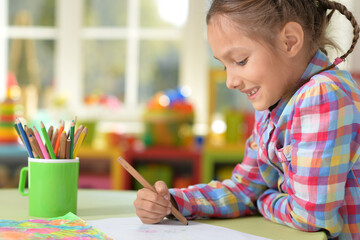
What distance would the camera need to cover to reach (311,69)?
0.90 meters

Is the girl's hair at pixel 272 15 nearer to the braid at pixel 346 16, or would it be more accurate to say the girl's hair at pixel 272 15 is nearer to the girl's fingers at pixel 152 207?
the braid at pixel 346 16

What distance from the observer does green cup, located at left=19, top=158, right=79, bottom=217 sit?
2.92ft

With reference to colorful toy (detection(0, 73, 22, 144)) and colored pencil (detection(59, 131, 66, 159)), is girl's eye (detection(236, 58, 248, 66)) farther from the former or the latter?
colorful toy (detection(0, 73, 22, 144))

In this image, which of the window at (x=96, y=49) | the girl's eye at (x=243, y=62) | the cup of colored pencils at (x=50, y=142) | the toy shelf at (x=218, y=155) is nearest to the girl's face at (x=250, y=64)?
the girl's eye at (x=243, y=62)

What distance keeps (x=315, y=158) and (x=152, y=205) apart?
260 mm

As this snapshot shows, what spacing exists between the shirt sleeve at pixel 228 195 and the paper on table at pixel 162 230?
0.17 feet

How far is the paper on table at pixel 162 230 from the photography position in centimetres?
77

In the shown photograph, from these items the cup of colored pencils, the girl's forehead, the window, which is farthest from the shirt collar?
the window

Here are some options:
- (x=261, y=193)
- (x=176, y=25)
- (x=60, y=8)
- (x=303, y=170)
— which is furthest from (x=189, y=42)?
(x=303, y=170)

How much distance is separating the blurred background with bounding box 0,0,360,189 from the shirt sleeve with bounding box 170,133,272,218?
177cm

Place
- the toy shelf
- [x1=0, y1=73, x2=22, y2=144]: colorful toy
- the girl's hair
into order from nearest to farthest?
1. the girl's hair
2. the toy shelf
3. [x1=0, y1=73, x2=22, y2=144]: colorful toy

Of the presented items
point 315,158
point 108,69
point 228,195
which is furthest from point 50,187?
point 108,69

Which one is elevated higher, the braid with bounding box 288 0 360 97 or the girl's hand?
the braid with bounding box 288 0 360 97

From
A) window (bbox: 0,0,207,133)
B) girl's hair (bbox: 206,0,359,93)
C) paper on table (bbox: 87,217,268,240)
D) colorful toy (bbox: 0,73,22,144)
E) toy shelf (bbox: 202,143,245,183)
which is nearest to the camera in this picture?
paper on table (bbox: 87,217,268,240)
